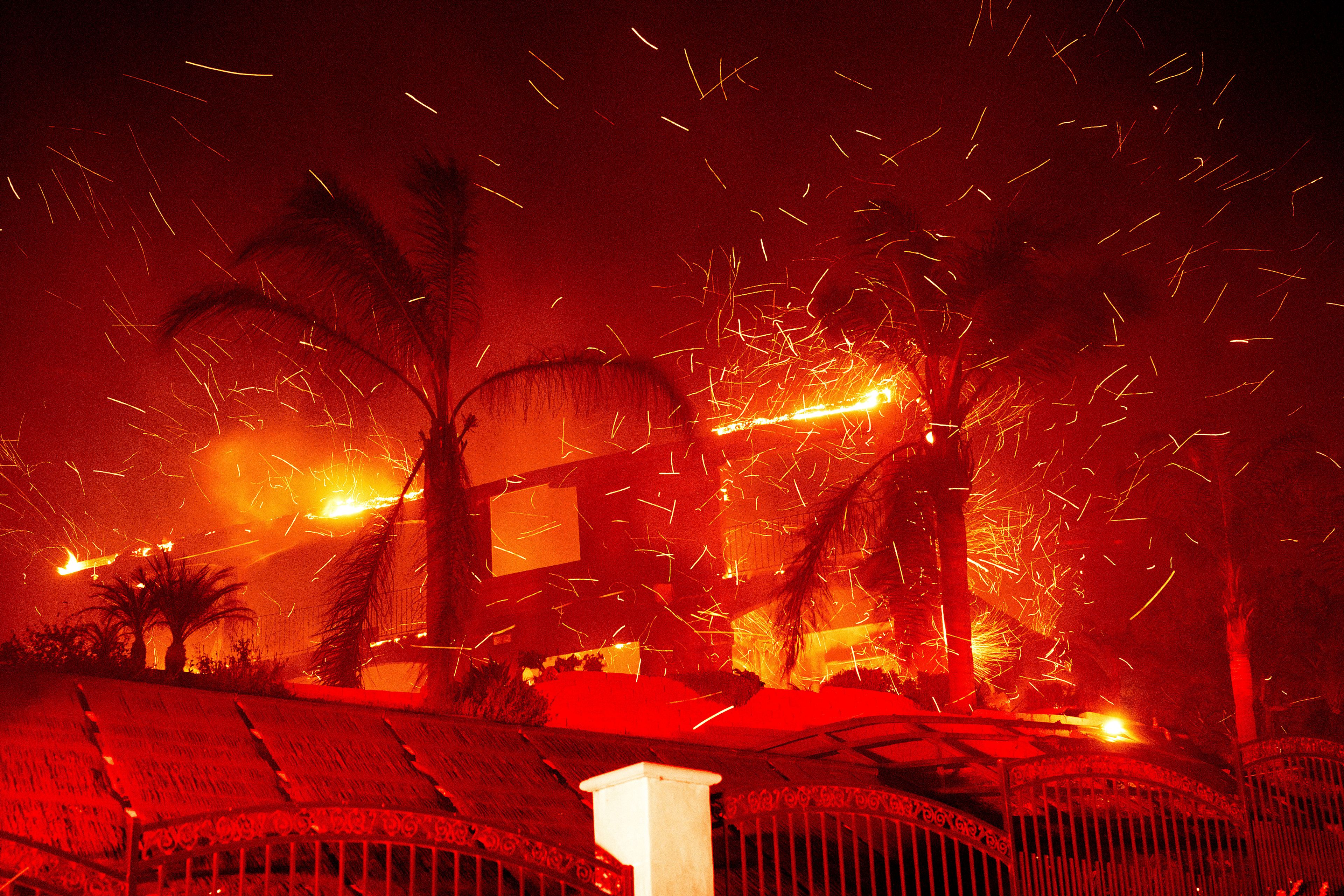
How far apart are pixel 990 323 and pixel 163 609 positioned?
452 inches

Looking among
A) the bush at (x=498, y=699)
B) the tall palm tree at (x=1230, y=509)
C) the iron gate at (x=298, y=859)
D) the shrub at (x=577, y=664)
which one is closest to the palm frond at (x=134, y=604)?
the bush at (x=498, y=699)

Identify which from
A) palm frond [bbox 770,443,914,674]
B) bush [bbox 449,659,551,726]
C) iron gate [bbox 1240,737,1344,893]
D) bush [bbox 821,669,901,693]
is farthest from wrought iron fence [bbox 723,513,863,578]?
→ iron gate [bbox 1240,737,1344,893]

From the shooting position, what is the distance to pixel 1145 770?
26.6 feet

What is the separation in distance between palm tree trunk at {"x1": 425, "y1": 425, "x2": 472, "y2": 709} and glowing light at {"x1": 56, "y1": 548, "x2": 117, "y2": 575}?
1409cm

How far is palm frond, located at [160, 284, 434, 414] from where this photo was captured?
11.8 meters

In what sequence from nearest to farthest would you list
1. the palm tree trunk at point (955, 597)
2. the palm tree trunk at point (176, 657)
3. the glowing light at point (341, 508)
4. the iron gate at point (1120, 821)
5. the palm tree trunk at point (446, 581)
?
the iron gate at point (1120, 821) < the palm tree trunk at point (446, 581) < the palm tree trunk at point (176, 657) < the palm tree trunk at point (955, 597) < the glowing light at point (341, 508)

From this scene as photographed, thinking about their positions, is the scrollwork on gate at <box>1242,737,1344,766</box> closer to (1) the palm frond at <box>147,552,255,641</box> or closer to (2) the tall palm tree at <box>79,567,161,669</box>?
(1) the palm frond at <box>147,552,255,641</box>

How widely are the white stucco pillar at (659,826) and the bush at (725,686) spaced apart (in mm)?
10889

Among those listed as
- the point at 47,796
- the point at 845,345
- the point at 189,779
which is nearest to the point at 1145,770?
the point at 189,779

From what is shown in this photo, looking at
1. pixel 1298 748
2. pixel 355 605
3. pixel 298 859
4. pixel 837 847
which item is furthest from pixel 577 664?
pixel 298 859

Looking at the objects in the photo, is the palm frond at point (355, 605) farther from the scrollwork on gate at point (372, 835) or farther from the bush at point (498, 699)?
the scrollwork on gate at point (372, 835)

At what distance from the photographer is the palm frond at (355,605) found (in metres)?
11.2

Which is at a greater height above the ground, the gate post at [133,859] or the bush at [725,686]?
the bush at [725,686]

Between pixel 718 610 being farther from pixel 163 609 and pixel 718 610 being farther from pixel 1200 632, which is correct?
pixel 1200 632
